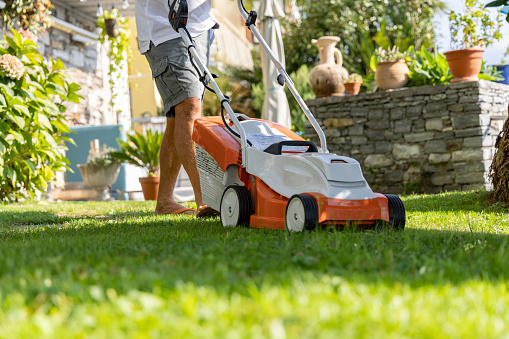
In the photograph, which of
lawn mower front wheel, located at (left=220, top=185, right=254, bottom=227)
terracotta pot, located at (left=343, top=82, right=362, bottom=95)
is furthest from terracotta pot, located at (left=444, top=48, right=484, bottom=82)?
lawn mower front wheel, located at (left=220, top=185, right=254, bottom=227)

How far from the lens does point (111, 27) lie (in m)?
9.73

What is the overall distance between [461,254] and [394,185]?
504 centimetres

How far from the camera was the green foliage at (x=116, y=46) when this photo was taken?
1005cm

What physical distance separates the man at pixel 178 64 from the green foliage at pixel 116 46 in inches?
256

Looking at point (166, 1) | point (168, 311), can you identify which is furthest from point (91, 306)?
point (166, 1)

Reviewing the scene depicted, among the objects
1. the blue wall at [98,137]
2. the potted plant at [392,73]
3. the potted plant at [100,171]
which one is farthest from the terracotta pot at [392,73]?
the blue wall at [98,137]

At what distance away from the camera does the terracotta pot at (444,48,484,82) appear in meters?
6.26

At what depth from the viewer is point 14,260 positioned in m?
1.81

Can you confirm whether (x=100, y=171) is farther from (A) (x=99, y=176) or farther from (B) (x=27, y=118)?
(B) (x=27, y=118)

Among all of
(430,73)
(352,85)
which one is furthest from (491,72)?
(352,85)

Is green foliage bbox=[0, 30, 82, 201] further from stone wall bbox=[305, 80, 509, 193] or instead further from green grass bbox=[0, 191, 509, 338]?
green grass bbox=[0, 191, 509, 338]

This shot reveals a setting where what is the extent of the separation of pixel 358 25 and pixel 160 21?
10712mm

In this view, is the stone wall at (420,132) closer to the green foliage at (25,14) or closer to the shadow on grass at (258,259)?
the green foliage at (25,14)

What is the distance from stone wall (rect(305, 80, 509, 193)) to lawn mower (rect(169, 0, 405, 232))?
3.50m
